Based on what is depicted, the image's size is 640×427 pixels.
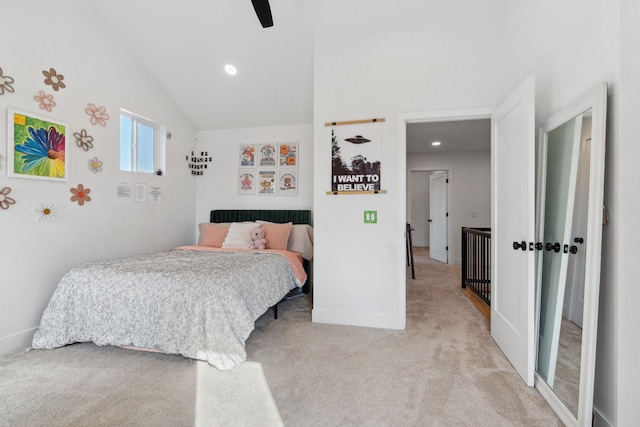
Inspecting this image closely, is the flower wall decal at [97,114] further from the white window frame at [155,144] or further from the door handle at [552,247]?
the door handle at [552,247]

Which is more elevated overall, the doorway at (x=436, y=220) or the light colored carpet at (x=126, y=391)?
the doorway at (x=436, y=220)

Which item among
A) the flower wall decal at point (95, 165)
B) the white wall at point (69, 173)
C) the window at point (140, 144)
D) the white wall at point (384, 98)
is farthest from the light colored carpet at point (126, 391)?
the window at point (140, 144)

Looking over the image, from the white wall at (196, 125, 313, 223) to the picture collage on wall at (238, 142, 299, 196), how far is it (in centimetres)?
6

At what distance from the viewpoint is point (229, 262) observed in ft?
9.12

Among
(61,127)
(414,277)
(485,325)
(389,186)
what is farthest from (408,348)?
(61,127)

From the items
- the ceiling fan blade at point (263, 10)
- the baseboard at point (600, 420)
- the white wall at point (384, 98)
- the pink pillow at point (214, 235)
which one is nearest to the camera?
the baseboard at point (600, 420)

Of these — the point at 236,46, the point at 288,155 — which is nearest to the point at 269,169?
the point at 288,155

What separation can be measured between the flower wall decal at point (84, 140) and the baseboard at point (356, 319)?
2.84 meters

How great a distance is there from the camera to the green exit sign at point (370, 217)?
288 cm

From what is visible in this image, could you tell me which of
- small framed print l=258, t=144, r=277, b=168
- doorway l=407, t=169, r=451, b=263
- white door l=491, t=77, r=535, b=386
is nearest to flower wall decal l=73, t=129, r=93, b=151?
small framed print l=258, t=144, r=277, b=168

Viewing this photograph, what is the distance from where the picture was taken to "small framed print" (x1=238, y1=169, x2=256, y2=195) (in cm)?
448

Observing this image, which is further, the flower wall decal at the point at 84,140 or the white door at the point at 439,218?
the white door at the point at 439,218

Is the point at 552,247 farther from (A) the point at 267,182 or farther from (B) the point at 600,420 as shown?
(A) the point at 267,182

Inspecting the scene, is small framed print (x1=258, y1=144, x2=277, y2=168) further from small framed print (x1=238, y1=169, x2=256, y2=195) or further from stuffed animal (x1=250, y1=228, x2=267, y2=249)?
stuffed animal (x1=250, y1=228, x2=267, y2=249)
